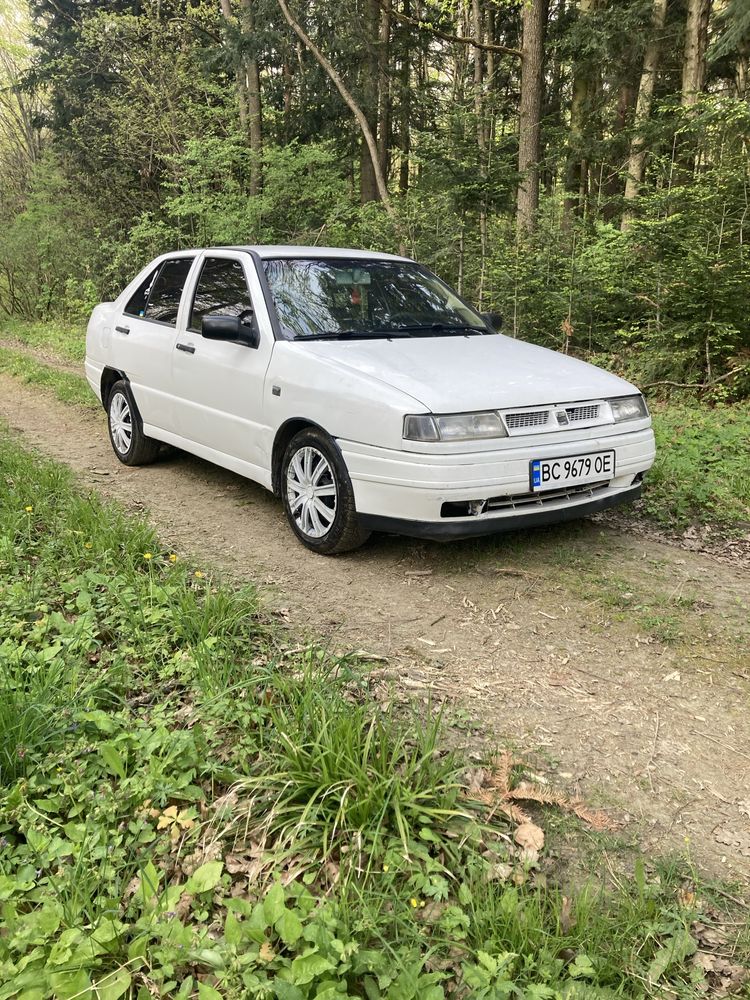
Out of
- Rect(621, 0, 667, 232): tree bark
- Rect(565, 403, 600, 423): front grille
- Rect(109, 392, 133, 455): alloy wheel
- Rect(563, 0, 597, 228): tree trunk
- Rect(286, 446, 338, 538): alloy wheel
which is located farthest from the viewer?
Rect(563, 0, 597, 228): tree trunk

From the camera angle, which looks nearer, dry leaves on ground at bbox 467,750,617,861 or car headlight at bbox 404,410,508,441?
dry leaves on ground at bbox 467,750,617,861

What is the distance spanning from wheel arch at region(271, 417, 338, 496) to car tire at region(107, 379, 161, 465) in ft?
6.75

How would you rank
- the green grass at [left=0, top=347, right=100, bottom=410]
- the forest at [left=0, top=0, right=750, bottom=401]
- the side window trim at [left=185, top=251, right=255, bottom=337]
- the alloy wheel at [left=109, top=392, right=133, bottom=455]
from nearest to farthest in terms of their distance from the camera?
1. the side window trim at [left=185, top=251, right=255, bottom=337]
2. the alloy wheel at [left=109, top=392, right=133, bottom=455]
3. the forest at [left=0, top=0, right=750, bottom=401]
4. the green grass at [left=0, top=347, right=100, bottom=410]

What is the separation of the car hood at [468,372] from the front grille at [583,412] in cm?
5

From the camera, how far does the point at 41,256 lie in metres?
18.8

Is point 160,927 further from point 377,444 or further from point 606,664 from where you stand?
point 377,444

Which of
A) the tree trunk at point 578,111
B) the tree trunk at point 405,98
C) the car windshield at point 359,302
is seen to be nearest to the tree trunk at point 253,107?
the tree trunk at point 405,98

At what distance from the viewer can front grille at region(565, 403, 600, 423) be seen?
388 cm

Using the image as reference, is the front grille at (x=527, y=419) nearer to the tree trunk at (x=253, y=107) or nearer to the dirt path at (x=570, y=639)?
the dirt path at (x=570, y=639)

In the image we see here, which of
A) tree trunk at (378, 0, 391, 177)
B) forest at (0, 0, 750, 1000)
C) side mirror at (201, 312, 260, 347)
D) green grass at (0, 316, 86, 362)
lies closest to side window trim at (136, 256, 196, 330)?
forest at (0, 0, 750, 1000)

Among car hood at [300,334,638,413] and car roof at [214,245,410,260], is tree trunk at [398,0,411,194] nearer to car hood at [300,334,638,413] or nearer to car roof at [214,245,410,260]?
car roof at [214,245,410,260]

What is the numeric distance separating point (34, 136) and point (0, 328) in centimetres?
656

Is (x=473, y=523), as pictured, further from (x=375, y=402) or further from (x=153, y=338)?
(x=153, y=338)

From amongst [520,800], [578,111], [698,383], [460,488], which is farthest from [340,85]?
[520,800]
